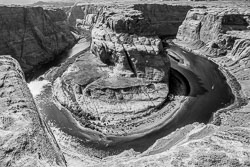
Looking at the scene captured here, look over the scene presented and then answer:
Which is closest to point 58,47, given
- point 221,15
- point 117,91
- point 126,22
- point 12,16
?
point 12,16

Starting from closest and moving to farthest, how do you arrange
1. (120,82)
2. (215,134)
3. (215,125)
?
(215,134), (215,125), (120,82)

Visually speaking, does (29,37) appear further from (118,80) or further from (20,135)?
(20,135)

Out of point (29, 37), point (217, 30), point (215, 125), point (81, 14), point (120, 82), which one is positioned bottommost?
point (215, 125)

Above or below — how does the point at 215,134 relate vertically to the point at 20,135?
below

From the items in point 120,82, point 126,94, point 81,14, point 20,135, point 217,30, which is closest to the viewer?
point 20,135

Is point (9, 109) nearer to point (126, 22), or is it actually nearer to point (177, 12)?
point (126, 22)

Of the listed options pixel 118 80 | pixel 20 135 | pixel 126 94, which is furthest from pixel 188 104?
pixel 20 135

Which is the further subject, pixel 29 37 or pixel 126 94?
pixel 29 37

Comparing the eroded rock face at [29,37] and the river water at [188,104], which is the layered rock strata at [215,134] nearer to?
the river water at [188,104]

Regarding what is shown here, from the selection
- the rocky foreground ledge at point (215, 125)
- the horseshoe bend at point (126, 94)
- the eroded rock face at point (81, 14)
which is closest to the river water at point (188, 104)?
the horseshoe bend at point (126, 94)
